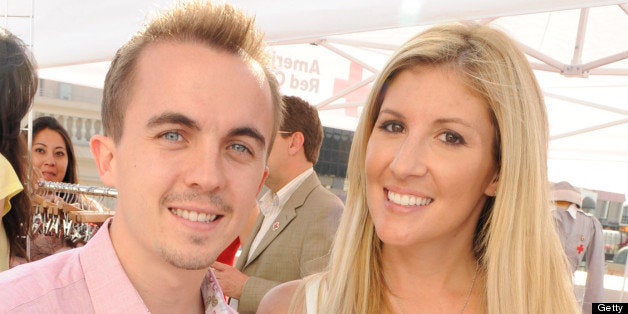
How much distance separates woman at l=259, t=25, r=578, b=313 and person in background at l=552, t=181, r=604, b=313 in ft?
10.9

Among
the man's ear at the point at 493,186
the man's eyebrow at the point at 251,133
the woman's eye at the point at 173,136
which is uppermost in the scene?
the man's eyebrow at the point at 251,133

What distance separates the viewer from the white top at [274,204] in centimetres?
338

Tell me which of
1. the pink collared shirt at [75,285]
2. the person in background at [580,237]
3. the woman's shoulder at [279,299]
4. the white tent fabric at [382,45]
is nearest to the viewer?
the pink collared shirt at [75,285]

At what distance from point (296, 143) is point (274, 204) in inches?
13.5

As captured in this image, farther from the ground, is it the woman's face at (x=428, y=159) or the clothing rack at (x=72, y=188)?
the woman's face at (x=428, y=159)

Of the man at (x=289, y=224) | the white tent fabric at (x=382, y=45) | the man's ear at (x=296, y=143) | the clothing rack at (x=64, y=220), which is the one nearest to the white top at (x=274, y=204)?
the man at (x=289, y=224)

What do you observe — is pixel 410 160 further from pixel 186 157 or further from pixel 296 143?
pixel 296 143

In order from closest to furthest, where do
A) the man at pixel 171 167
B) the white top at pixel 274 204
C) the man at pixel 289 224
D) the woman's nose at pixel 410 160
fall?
the man at pixel 171 167
the woman's nose at pixel 410 160
the man at pixel 289 224
the white top at pixel 274 204

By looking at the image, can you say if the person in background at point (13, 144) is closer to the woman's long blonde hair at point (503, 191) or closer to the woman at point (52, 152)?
the woman's long blonde hair at point (503, 191)

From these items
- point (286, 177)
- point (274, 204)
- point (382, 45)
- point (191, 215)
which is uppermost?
point (382, 45)

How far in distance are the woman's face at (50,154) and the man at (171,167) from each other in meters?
3.25

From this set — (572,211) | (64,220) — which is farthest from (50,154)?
(572,211)

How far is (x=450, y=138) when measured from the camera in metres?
1.77

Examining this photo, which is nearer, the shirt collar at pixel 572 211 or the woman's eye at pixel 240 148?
the woman's eye at pixel 240 148
